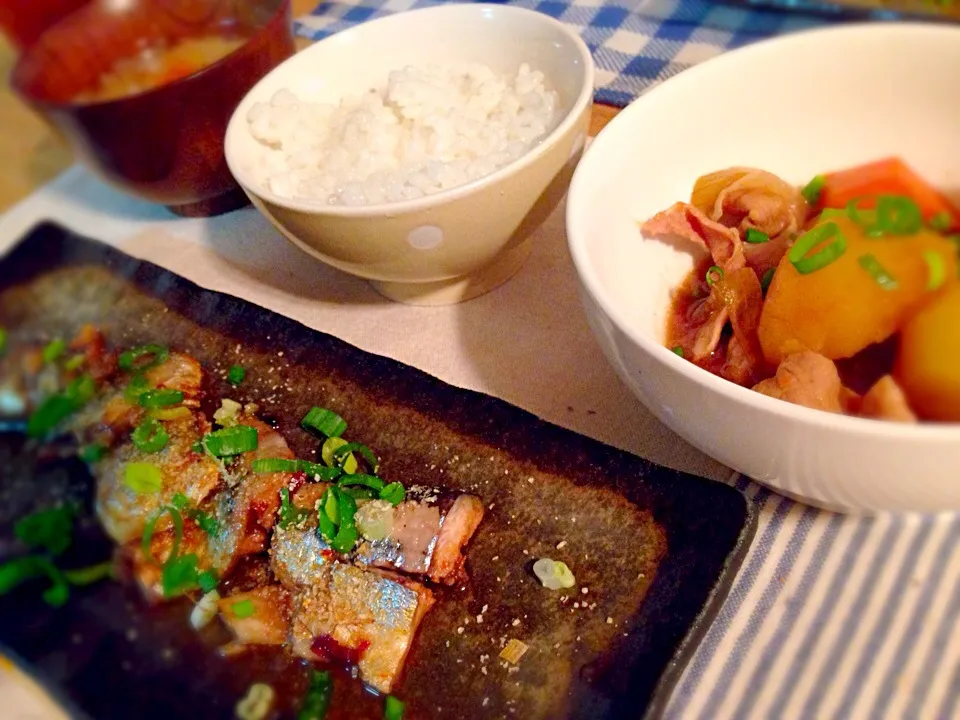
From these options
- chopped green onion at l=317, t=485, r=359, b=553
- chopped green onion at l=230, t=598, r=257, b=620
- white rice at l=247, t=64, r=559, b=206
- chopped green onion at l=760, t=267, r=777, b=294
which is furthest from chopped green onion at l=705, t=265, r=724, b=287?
chopped green onion at l=230, t=598, r=257, b=620

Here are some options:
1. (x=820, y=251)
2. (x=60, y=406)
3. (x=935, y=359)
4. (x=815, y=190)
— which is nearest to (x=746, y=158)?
(x=815, y=190)

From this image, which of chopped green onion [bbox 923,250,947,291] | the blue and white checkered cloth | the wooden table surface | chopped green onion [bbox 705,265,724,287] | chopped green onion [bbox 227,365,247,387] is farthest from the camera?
the blue and white checkered cloth

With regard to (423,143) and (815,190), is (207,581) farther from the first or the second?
(815,190)

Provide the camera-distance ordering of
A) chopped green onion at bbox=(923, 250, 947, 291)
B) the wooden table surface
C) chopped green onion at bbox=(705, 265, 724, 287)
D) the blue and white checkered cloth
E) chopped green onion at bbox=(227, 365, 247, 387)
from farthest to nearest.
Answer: the blue and white checkered cloth, chopped green onion at bbox=(227, 365, 247, 387), chopped green onion at bbox=(705, 265, 724, 287), the wooden table surface, chopped green onion at bbox=(923, 250, 947, 291)

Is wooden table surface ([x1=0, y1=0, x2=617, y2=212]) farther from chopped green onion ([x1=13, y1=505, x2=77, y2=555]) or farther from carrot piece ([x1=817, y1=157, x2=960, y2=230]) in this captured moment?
carrot piece ([x1=817, y1=157, x2=960, y2=230])

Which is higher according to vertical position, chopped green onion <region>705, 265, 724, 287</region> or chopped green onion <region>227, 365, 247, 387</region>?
chopped green onion <region>705, 265, 724, 287</region>

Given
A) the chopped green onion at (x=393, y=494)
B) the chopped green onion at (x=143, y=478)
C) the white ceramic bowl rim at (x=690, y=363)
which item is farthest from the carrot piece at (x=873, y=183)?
the chopped green onion at (x=143, y=478)
